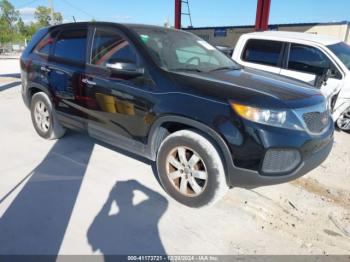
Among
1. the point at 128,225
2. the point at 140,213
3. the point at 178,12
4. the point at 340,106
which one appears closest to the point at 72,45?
the point at 140,213

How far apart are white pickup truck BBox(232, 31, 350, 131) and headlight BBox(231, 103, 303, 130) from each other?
2788 mm

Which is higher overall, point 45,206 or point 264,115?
point 264,115

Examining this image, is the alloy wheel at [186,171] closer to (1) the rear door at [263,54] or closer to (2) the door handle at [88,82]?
(2) the door handle at [88,82]

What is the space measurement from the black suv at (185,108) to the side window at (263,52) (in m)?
2.13

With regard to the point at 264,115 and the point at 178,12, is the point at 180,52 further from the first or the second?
the point at 178,12

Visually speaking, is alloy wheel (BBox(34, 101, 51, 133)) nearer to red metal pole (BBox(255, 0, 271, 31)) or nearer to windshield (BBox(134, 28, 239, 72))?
windshield (BBox(134, 28, 239, 72))

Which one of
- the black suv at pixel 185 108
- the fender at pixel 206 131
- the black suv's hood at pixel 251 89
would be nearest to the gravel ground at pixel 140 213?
the black suv at pixel 185 108

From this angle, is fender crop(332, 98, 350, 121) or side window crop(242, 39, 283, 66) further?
side window crop(242, 39, 283, 66)

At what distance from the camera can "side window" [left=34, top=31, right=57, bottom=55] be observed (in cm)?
445

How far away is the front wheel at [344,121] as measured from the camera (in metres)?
5.66

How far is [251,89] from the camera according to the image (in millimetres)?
2891

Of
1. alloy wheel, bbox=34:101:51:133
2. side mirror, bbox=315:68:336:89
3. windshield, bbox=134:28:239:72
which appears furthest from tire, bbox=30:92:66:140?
side mirror, bbox=315:68:336:89

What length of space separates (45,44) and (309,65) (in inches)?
173

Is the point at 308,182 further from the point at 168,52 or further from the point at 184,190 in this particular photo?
the point at 168,52
